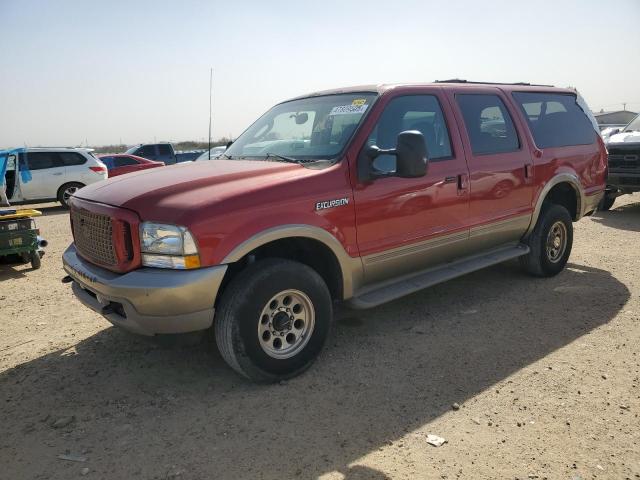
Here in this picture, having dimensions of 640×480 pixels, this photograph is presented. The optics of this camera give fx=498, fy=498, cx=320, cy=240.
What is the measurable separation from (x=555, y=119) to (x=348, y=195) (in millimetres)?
3138

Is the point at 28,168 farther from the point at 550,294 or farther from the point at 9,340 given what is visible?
the point at 550,294

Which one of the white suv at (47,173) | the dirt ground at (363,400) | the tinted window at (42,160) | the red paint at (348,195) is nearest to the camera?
the dirt ground at (363,400)

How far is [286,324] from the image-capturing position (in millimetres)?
3344

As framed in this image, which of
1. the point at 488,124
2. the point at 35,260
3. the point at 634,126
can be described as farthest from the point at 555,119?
the point at 35,260

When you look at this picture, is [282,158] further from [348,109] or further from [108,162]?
[108,162]

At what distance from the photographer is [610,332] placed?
13.2ft

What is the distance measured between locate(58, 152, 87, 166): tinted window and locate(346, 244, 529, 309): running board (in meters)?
12.2

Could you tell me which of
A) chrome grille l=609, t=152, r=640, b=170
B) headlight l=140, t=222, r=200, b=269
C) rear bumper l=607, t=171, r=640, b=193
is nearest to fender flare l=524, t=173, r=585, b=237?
headlight l=140, t=222, r=200, b=269

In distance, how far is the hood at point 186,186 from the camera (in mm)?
2959

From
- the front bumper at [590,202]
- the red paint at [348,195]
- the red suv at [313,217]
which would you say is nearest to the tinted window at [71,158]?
the red suv at [313,217]

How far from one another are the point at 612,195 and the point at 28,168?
1375 centimetres

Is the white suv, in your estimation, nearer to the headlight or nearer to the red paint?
the red paint

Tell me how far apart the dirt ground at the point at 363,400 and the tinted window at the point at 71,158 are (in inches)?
390

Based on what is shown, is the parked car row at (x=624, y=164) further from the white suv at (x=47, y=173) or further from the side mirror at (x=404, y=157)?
the white suv at (x=47, y=173)
